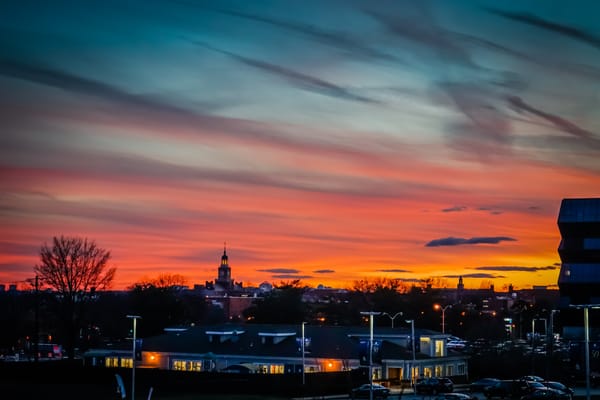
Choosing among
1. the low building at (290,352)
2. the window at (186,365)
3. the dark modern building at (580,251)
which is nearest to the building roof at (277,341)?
the low building at (290,352)

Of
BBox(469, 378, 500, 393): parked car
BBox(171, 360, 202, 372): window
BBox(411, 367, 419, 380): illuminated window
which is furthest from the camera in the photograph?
BBox(171, 360, 202, 372): window

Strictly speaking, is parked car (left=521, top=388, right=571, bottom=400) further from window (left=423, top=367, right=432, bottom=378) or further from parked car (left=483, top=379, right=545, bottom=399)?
window (left=423, top=367, right=432, bottom=378)

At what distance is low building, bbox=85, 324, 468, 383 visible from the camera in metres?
95.9

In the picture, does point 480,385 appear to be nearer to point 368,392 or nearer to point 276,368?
point 368,392

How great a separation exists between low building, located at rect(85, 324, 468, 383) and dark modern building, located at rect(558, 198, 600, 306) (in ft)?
131

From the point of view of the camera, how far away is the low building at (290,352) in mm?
95875

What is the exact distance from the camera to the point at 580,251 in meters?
143

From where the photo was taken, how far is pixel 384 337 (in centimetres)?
10094

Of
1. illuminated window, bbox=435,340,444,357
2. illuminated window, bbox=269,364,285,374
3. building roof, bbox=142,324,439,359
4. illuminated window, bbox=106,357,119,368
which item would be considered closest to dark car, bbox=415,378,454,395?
building roof, bbox=142,324,439,359

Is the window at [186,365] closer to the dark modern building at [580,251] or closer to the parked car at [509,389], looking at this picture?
the parked car at [509,389]

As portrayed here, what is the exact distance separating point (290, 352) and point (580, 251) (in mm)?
62398

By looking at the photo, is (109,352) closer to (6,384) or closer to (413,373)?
(6,384)

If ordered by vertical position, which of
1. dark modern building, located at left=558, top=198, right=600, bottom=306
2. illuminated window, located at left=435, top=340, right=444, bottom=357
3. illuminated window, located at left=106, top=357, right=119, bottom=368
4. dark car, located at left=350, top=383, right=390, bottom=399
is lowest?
dark car, located at left=350, top=383, right=390, bottom=399

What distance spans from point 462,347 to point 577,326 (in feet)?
86.8
